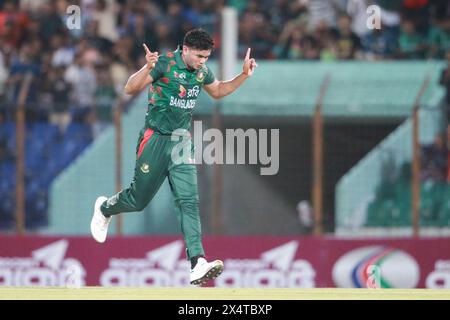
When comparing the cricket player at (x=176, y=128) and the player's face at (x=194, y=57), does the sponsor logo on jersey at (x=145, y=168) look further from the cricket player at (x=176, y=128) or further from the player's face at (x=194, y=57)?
→ the player's face at (x=194, y=57)

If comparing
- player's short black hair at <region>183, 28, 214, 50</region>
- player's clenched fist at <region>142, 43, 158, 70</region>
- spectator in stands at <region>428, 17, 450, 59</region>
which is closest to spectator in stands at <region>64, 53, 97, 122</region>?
spectator in stands at <region>428, 17, 450, 59</region>

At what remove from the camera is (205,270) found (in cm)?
1191

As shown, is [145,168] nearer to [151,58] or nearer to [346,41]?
[151,58]

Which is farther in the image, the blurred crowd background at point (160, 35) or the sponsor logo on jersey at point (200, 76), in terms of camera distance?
the blurred crowd background at point (160, 35)

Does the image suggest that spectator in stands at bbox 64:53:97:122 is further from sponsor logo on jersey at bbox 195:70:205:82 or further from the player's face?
the player's face

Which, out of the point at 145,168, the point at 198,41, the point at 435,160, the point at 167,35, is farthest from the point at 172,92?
the point at 167,35

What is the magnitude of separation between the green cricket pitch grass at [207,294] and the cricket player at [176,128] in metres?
0.57

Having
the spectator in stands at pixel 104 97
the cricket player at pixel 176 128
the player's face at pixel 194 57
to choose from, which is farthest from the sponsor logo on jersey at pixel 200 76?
the spectator in stands at pixel 104 97

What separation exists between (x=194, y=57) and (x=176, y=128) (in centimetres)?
73

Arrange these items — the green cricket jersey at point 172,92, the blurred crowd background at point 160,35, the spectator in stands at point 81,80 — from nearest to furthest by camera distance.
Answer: the green cricket jersey at point 172,92, the spectator in stands at point 81,80, the blurred crowd background at point 160,35

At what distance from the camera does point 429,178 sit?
1794cm

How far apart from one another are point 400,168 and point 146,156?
21.8 ft

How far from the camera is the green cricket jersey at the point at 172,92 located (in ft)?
39.4

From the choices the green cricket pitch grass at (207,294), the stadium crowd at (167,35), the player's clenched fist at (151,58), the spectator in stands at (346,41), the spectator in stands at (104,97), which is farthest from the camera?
the spectator in stands at (346,41)
